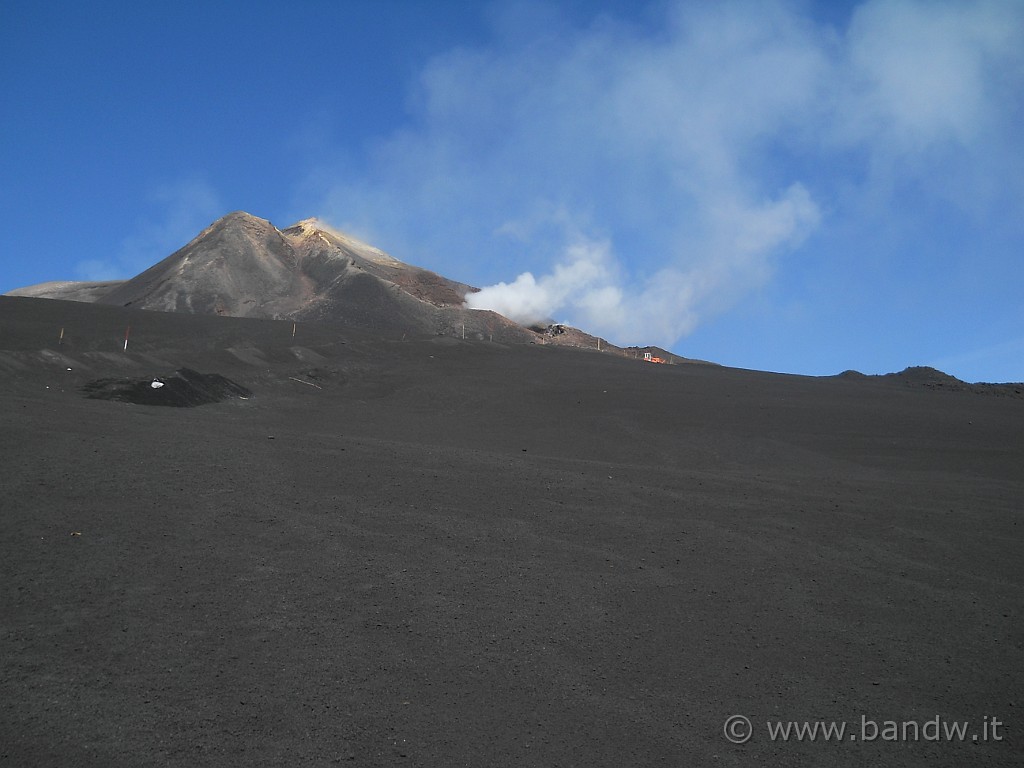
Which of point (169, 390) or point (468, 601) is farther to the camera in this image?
point (169, 390)

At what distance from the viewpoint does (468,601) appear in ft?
21.0

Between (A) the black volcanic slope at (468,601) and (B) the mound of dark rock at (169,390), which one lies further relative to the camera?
(B) the mound of dark rock at (169,390)

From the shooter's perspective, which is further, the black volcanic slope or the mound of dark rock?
the mound of dark rock

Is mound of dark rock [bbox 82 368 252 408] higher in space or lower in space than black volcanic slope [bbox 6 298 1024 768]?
higher

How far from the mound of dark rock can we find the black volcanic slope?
1110 millimetres

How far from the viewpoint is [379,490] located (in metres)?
9.15

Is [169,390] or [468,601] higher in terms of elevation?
[169,390]

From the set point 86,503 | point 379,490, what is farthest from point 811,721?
point 86,503

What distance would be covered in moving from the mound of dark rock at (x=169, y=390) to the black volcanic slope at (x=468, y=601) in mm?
1110

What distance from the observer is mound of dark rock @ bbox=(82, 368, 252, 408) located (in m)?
14.9

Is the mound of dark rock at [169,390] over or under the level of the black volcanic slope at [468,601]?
over

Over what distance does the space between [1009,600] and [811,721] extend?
3.45 meters

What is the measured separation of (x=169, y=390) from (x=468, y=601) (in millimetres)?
11282

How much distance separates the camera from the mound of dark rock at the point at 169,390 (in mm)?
14875
